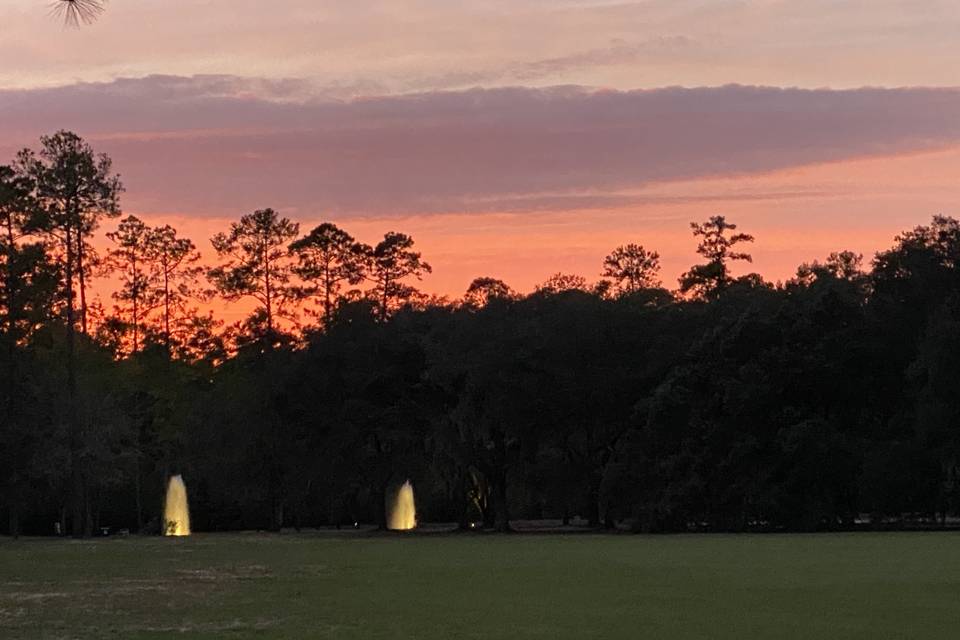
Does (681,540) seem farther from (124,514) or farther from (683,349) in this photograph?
(124,514)

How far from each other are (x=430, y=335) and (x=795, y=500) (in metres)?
17.0

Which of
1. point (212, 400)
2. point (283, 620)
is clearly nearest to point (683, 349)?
point (212, 400)

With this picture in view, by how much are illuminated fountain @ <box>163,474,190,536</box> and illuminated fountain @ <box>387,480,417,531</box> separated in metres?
10.2

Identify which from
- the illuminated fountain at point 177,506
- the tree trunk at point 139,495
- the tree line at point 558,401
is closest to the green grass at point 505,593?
the tree line at point 558,401

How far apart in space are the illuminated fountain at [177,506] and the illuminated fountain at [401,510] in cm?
1023

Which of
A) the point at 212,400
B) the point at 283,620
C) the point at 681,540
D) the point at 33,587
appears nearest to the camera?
the point at 283,620

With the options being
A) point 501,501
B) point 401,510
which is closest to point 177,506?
point 401,510

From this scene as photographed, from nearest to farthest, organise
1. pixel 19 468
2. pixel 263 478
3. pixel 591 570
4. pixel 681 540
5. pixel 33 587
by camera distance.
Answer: pixel 33 587, pixel 591 570, pixel 681 540, pixel 19 468, pixel 263 478

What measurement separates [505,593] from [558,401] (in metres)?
37.5

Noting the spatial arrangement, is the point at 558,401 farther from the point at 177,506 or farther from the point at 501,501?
the point at 177,506

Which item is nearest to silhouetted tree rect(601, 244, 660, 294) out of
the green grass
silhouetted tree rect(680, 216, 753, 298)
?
silhouetted tree rect(680, 216, 753, 298)

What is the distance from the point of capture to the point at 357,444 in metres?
64.9

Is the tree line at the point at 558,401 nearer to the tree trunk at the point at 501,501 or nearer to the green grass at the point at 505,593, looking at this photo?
the tree trunk at the point at 501,501

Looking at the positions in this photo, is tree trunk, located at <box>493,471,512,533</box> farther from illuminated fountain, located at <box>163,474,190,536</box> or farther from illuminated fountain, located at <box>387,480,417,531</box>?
illuminated fountain, located at <box>163,474,190,536</box>
